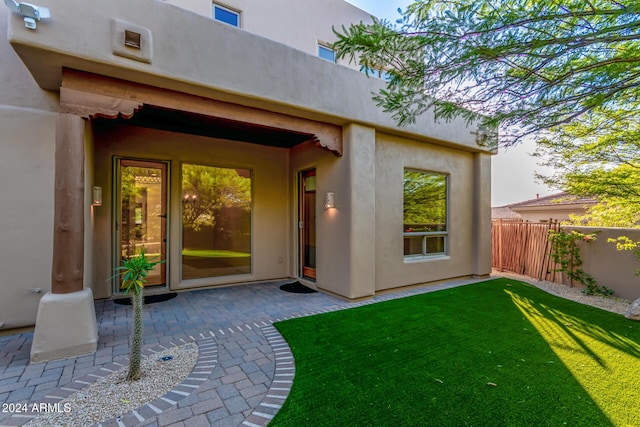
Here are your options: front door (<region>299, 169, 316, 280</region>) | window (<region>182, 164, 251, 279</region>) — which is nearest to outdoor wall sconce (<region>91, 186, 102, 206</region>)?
window (<region>182, 164, 251, 279</region>)

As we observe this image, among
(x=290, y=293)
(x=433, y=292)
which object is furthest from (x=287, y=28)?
(x=433, y=292)

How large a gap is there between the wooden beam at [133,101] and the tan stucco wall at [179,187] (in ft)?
7.71

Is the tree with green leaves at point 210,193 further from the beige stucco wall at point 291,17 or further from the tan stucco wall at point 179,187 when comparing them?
the beige stucco wall at point 291,17

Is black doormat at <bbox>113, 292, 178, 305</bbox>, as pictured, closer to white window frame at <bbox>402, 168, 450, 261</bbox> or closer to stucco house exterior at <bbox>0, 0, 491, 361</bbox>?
stucco house exterior at <bbox>0, 0, 491, 361</bbox>

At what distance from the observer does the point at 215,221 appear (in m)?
6.76

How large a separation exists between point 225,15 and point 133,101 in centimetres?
479

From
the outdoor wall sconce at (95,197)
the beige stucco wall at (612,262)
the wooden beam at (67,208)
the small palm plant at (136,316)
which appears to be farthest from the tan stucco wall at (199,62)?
the beige stucco wall at (612,262)

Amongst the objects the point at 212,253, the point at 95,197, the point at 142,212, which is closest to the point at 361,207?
the point at 212,253

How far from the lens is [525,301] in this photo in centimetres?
567

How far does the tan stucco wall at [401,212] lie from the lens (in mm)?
6113

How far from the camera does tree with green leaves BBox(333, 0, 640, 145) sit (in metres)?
2.88

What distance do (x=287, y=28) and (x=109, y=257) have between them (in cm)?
722

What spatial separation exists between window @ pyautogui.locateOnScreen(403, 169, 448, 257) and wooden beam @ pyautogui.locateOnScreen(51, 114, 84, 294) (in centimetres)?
577

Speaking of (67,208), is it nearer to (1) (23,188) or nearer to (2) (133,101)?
(1) (23,188)
